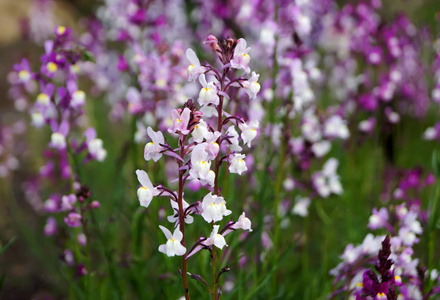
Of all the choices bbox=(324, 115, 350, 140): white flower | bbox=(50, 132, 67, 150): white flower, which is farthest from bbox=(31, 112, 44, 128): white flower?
bbox=(324, 115, 350, 140): white flower

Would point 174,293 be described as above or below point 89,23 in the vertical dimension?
below

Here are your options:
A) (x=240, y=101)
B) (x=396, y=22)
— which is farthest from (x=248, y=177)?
(x=396, y=22)

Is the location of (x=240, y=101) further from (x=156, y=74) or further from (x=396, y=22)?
(x=396, y=22)

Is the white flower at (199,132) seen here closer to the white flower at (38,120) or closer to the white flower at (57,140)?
the white flower at (57,140)

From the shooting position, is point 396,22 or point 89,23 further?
point 89,23

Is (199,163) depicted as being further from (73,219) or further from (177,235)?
(73,219)

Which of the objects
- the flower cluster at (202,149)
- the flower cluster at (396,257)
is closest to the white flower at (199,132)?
the flower cluster at (202,149)

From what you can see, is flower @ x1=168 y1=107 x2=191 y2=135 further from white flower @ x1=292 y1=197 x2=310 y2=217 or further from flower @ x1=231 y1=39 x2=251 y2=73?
white flower @ x1=292 y1=197 x2=310 y2=217
